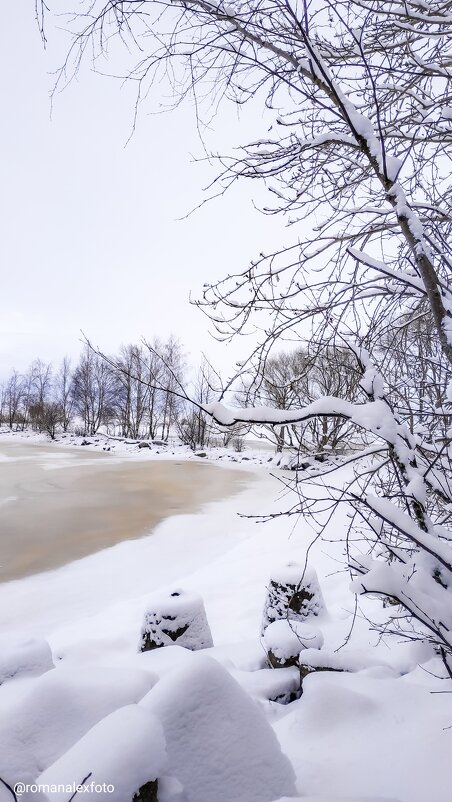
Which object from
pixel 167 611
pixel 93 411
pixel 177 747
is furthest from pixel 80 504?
pixel 93 411

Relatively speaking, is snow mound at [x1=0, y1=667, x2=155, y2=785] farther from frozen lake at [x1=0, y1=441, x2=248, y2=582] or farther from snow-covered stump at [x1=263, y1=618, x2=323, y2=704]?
frozen lake at [x1=0, y1=441, x2=248, y2=582]

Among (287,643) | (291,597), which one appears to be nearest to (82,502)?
(291,597)

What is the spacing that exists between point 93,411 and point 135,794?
47063mm

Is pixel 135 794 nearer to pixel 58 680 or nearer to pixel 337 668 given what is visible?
pixel 58 680

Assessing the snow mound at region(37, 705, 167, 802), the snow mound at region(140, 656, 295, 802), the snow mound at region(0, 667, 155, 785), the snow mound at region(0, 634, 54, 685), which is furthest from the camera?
the snow mound at region(0, 634, 54, 685)

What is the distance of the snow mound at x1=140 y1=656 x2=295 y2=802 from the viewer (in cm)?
175

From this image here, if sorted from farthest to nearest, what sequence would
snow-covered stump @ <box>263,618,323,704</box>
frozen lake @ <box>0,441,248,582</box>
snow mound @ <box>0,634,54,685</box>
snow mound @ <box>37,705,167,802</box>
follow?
frozen lake @ <box>0,441,248,582</box>, snow-covered stump @ <box>263,618,323,704</box>, snow mound @ <box>0,634,54,685</box>, snow mound @ <box>37,705,167,802</box>

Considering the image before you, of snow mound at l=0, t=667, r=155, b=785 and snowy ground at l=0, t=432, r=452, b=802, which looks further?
snow mound at l=0, t=667, r=155, b=785

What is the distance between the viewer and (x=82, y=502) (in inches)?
472

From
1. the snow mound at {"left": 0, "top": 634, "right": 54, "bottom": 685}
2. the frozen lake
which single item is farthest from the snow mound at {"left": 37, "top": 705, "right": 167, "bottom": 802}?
the frozen lake

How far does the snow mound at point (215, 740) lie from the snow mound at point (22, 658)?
158cm

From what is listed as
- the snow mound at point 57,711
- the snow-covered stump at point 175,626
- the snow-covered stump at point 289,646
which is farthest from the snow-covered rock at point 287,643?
the snow mound at point 57,711

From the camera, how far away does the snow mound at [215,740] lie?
1.75m

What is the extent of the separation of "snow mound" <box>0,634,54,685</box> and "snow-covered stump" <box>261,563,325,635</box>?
6.93 ft
